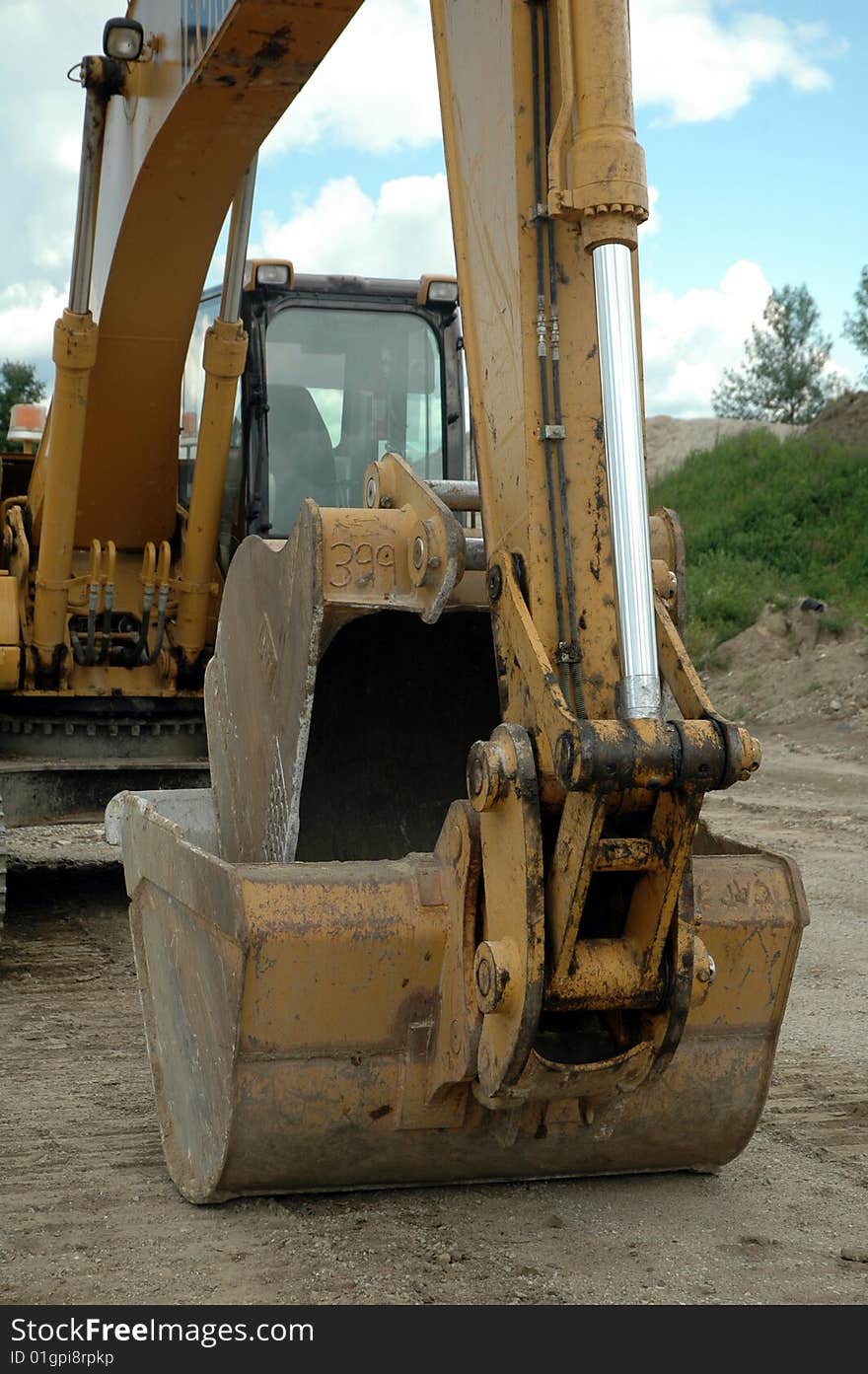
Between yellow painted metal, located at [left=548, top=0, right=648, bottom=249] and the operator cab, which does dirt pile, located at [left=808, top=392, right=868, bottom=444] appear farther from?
yellow painted metal, located at [left=548, top=0, right=648, bottom=249]

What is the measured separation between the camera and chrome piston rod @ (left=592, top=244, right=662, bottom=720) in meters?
2.65

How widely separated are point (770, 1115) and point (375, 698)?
4.94 ft

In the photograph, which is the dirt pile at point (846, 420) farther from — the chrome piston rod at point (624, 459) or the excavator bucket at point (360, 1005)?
the chrome piston rod at point (624, 459)

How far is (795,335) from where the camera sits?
38.4m

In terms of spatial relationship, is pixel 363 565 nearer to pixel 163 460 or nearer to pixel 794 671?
pixel 163 460

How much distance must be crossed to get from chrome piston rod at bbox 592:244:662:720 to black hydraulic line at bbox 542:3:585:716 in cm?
8

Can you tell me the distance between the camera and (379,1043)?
3.05 metres

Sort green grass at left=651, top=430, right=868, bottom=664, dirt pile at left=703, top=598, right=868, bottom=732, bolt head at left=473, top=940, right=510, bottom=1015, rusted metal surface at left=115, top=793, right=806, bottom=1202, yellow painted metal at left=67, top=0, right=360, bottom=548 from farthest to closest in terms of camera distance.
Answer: green grass at left=651, top=430, right=868, bottom=664 → dirt pile at left=703, top=598, right=868, bottom=732 → yellow painted metal at left=67, top=0, right=360, bottom=548 → rusted metal surface at left=115, top=793, right=806, bottom=1202 → bolt head at left=473, top=940, right=510, bottom=1015

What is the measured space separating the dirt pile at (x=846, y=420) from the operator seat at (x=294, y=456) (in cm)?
1636

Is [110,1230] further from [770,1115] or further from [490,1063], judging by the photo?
[770,1115]

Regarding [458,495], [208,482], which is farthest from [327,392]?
[458,495]

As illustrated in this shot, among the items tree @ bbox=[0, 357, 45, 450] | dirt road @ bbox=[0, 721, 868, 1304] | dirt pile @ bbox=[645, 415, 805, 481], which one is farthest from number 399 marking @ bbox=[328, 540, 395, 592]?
tree @ bbox=[0, 357, 45, 450]

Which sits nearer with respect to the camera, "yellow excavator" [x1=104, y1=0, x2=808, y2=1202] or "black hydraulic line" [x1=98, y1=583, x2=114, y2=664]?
"yellow excavator" [x1=104, y1=0, x2=808, y2=1202]

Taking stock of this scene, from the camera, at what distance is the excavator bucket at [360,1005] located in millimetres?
2916
